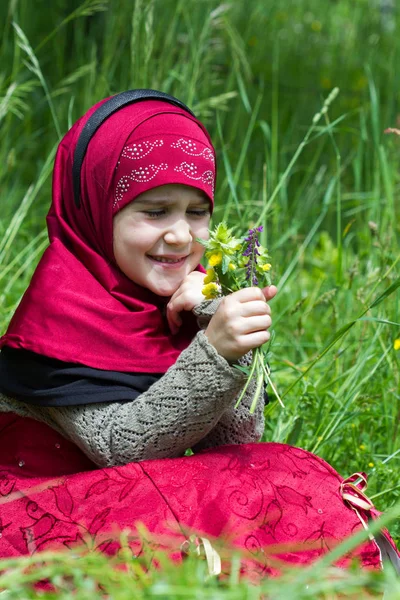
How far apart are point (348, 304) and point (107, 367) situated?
53.0 inches

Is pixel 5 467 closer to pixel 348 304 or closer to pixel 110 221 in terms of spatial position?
pixel 110 221

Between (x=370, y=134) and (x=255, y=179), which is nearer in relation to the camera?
(x=255, y=179)

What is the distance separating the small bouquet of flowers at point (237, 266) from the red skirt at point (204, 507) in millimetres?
216

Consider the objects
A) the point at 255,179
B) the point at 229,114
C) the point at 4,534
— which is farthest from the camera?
the point at 229,114

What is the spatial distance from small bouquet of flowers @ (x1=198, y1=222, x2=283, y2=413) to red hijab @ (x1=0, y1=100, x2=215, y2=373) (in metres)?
0.33

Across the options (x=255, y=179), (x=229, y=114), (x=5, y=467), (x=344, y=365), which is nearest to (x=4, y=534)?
(x=5, y=467)

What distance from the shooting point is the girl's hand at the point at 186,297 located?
214cm

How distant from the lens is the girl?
1.91m

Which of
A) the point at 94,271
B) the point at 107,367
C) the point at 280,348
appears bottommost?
the point at 280,348

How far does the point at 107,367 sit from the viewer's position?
2.10 m

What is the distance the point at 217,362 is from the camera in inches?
74.8

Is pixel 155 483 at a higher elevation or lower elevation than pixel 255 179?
lower

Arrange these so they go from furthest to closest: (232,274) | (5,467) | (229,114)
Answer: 1. (229,114)
2. (5,467)
3. (232,274)

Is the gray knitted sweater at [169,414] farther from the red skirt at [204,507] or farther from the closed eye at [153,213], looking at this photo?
the closed eye at [153,213]
